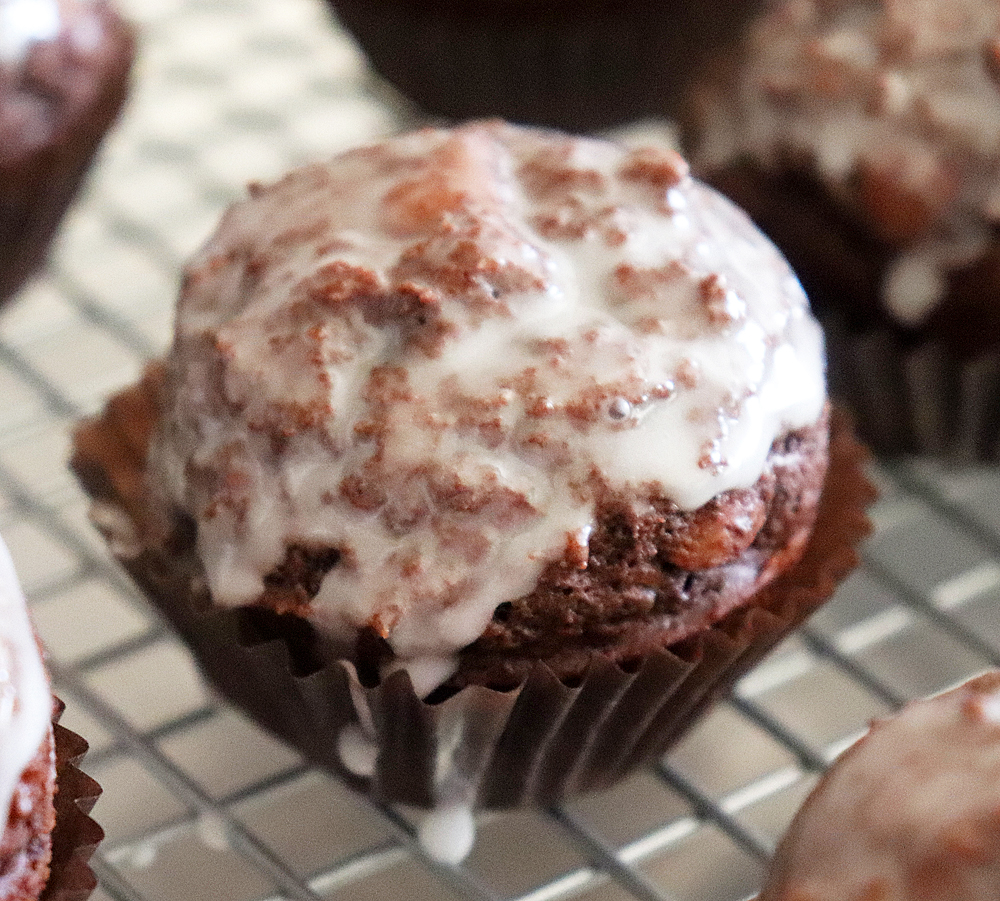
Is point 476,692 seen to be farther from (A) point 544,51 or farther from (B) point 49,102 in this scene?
(A) point 544,51

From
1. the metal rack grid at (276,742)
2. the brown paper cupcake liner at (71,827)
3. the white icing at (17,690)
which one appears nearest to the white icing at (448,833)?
the metal rack grid at (276,742)

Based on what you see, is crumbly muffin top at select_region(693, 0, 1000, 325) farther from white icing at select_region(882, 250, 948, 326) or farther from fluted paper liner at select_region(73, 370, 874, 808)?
fluted paper liner at select_region(73, 370, 874, 808)

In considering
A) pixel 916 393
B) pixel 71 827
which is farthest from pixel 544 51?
pixel 71 827

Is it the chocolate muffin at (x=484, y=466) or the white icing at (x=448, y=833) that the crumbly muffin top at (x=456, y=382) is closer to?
the chocolate muffin at (x=484, y=466)

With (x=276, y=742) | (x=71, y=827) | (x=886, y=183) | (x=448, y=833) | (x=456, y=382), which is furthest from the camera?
(x=886, y=183)

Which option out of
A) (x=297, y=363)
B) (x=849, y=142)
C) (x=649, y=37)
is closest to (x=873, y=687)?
(x=849, y=142)

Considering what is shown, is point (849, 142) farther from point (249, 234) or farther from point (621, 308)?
point (249, 234)
